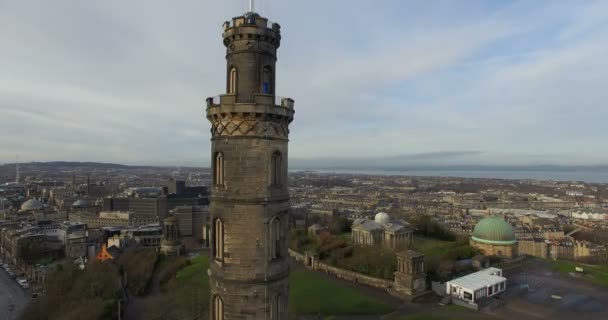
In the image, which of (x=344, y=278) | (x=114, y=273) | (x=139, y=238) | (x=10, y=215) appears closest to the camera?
(x=114, y=273)

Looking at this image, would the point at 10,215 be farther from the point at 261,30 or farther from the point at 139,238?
the point at 261,30

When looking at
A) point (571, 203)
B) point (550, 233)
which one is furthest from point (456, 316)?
point (571, 203)

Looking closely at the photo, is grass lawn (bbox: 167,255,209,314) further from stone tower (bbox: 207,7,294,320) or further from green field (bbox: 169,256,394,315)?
stone tower (bbox: 207,7,294,320)

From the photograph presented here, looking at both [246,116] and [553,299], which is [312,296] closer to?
[553,299]

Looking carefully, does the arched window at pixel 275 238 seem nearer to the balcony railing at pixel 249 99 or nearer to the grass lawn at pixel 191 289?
the balcony railing at pixel 249 99

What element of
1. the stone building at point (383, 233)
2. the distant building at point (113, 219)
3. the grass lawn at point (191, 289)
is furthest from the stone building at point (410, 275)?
the distant building at point (113, 219)
